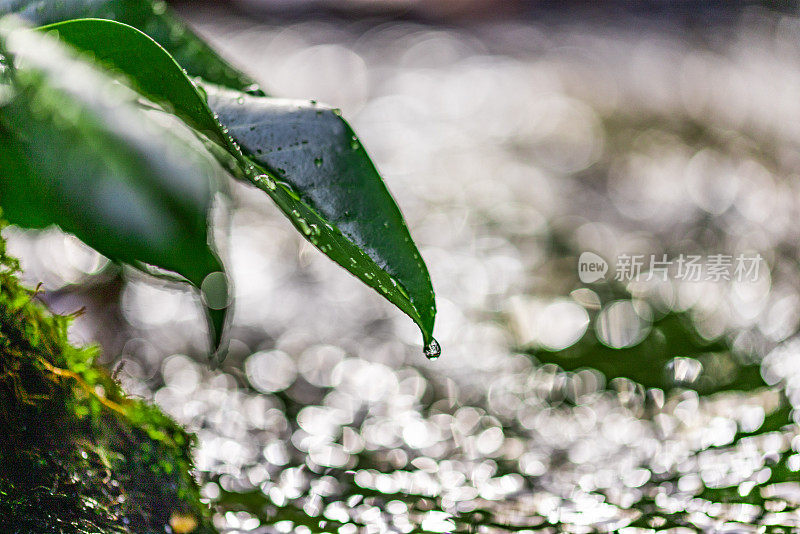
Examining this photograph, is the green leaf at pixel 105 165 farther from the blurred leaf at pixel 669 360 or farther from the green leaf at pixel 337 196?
the blurred leaf at pixel 669 360

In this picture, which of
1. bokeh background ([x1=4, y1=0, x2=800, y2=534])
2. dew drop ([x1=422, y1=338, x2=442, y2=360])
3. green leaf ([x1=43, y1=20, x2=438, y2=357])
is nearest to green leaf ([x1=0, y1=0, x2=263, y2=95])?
green leaf ([x1=43, y1=20, x2=438, y2=357])

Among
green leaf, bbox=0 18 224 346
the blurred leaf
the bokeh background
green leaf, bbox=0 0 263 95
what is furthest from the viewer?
the blurred leaf

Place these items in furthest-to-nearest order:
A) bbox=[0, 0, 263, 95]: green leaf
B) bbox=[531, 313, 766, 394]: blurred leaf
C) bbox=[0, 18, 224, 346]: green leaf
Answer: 1. bbox=[531, 313, 766, 394]: blurred leaf
2. bbox=[0, 0, 263, 95]: green leaf
3. bbox=[0, 18, 224, 346]: green leaf

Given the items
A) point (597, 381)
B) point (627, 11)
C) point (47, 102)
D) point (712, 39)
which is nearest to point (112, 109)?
point (47, 102)

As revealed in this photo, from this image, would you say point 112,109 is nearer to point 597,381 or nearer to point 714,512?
point 714,512

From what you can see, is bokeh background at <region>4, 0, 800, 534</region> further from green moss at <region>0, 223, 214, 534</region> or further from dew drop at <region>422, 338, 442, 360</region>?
dew drop at <region>422, 338, 442, 360</region>

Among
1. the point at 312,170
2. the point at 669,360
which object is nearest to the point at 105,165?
the point at 312,170
